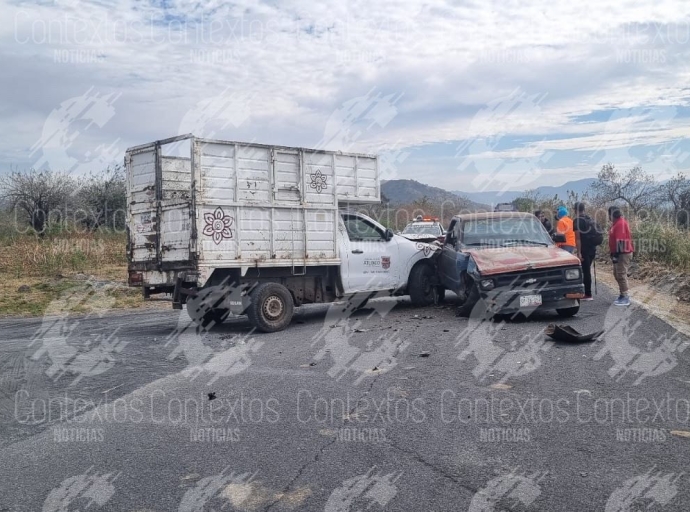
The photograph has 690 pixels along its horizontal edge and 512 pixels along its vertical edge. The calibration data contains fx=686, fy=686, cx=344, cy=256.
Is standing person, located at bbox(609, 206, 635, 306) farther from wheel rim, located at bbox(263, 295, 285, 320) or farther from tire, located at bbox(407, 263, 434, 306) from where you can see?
wheel rim, located at bbox(263, 295, 285, 320)

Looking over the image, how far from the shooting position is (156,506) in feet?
13.6

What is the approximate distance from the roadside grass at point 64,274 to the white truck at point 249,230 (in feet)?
17.1

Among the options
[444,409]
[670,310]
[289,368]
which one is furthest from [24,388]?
[670,310]

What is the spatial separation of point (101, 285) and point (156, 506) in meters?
15.8

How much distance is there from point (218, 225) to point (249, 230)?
1.80 feet

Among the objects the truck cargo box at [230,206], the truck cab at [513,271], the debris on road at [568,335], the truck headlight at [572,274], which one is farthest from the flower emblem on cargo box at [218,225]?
the truck headlight at [572,274]

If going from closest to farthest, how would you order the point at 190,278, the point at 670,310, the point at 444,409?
the point at 444,409
the point at 190,278
the point at 670,310

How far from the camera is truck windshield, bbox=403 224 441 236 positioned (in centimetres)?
2434

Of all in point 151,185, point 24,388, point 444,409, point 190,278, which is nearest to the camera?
point 444,409

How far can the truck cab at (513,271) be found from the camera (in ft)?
34.6

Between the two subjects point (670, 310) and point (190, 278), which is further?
point (670, 310)

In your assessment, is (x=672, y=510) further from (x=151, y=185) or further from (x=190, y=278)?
(x=151, y=185)

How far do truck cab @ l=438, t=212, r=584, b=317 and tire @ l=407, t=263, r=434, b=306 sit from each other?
839 millimetres

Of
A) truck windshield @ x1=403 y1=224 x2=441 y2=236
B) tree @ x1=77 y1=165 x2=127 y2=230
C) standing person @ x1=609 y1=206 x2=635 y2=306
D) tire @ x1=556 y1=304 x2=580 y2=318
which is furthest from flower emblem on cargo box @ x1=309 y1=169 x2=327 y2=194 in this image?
tree @ x1=77 y1=165 x2=127 y2=230
